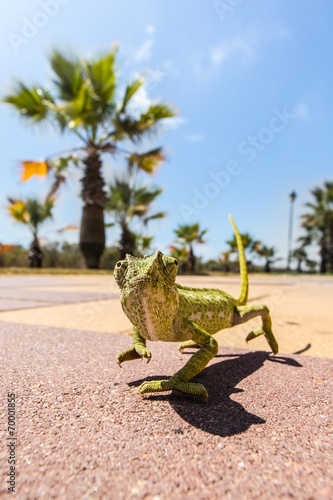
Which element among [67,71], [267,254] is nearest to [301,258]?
[267,254]

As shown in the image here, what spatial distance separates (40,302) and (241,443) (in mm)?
3049

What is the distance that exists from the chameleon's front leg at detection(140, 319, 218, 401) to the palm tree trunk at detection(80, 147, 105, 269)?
13.8 m

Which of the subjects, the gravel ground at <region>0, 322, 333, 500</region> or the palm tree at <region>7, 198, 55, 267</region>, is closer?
the gravel ground at <region>0, 322, 333, 500</region>

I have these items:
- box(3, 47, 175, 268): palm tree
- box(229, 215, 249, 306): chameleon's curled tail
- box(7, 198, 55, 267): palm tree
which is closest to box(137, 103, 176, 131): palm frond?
box(3, 47, 175, 268): palm tree

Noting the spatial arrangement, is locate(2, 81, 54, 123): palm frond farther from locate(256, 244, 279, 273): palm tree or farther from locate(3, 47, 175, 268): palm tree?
locate(256, 244, 279, 273): palm tree

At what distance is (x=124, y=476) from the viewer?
2.01 ft

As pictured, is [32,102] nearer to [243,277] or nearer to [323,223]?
[243,277]

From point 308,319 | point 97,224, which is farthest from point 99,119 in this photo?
point 308,319

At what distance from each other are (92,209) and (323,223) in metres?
24.3

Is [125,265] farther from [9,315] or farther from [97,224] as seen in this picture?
[97,224]

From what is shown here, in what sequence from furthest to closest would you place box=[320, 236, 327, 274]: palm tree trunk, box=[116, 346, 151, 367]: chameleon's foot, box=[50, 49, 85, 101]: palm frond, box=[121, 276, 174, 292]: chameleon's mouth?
box=[320, 236, 327, 274]: palm tree trunk
box=[50, 49, 85, 101]: palm frond
box=[116, 346, 151, 367]: chameleon's foot
box=[121, 276, 174, 292]: chameleon's mouth

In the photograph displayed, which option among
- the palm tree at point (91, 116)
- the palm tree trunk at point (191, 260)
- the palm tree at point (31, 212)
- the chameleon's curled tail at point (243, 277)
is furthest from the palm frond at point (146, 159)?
the chameleon's curled tail at point (243, 277)

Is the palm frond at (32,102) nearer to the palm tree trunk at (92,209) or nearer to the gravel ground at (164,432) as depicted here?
the palm tree trunk at (92,209)

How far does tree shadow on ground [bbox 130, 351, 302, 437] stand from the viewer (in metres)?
0.84
